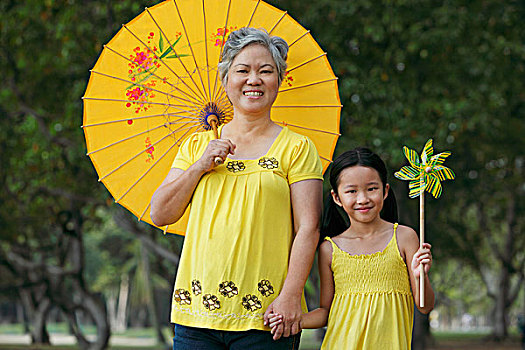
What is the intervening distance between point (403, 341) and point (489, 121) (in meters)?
7.81

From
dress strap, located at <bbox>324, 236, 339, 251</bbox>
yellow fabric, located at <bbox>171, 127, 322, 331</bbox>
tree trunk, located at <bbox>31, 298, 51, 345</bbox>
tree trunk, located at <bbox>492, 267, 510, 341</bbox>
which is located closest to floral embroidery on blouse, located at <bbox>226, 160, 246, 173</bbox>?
yellow fabric, located at <bbox>171, 127, 322, 331</bbox>

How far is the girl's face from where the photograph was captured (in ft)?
10.6

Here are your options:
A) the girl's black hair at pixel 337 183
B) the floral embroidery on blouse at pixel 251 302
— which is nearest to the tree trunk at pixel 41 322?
the girl's black hair at pixel 337 183

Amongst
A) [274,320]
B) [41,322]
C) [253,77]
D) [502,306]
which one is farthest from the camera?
[502,306]

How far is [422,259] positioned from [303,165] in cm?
61

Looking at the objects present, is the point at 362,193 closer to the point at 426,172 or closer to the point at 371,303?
the point at 426,172

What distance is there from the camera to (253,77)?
307 centimetres

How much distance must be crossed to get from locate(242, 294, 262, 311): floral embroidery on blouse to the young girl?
0.82 ft

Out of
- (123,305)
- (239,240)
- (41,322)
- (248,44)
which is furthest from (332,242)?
(123,305)

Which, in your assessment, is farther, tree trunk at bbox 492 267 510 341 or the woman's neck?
tree trunk at bbox 492 267 510 341

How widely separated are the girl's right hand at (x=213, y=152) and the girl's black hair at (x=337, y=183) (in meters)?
0.58

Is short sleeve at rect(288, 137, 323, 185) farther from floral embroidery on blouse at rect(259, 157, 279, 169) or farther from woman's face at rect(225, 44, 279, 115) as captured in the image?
woman's face at rect(225, 44, 279, 115)

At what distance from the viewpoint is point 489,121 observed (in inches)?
408

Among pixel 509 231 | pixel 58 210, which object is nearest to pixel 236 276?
pixel 58 210
